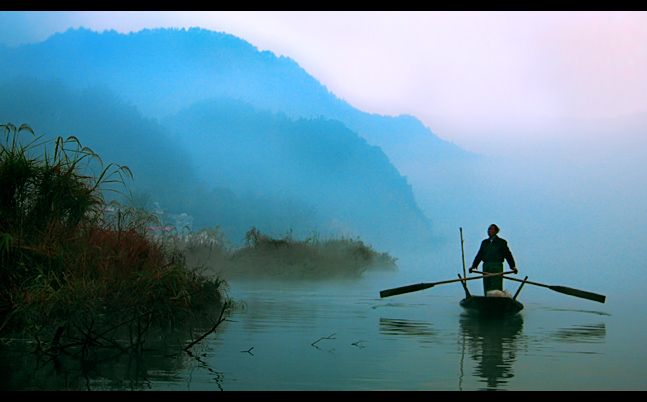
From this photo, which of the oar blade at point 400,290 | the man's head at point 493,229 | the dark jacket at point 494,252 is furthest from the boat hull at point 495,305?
the man's head at point 493,229

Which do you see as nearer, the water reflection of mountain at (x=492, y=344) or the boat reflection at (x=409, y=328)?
the water reflection of mountain at (x=492, y=344)

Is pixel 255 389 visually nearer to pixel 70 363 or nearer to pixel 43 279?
pixel 70 363

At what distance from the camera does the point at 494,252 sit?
14.4 m

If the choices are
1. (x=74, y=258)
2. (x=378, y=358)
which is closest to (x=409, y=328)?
(x=378, y=358)

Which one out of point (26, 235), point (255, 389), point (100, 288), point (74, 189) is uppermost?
point (74, 189)

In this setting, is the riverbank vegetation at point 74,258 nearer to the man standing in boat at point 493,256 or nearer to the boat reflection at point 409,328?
the boat reflection at point 409,328

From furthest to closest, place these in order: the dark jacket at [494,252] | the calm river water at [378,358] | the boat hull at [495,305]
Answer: the dark jacket at [494,252] → the boat hull at [495,305] → the calm river water at [378,358]

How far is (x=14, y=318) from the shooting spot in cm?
855

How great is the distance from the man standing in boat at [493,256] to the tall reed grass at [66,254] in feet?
22.4

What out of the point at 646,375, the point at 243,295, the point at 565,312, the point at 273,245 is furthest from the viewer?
the point at 273,245

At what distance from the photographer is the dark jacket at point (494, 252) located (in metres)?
14.3

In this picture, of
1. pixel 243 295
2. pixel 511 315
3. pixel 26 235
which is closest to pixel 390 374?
pixel 26 235

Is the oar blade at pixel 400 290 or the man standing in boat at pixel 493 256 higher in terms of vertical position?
the man standing in boat at pixel 493 256
